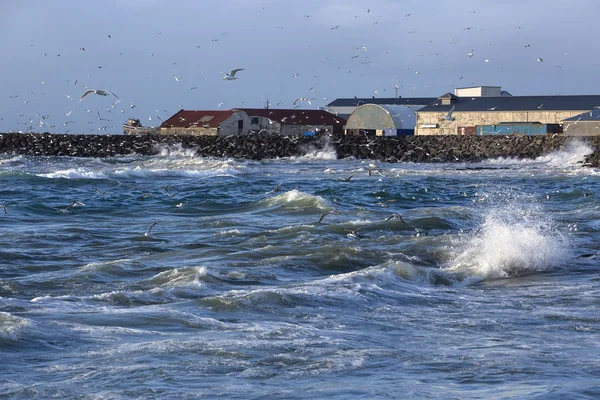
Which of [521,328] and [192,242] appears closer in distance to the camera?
[521,328]

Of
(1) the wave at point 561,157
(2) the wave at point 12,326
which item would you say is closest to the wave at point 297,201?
(2) the wave at point 12,326

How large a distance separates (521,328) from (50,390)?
4.62m

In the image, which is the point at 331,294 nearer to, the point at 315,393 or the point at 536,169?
the point at 315,393

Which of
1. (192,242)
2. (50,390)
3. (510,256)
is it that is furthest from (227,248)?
(50,390)

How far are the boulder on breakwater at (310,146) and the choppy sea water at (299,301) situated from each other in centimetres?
2536

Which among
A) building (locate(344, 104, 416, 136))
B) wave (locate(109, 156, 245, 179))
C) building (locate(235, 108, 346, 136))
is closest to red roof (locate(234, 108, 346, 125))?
building (locate(235, 108, 346, 136))

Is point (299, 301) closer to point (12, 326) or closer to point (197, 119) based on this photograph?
point (12, 326)

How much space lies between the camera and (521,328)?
31.6 ft

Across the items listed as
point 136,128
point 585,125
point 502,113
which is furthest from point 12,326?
point 136,128

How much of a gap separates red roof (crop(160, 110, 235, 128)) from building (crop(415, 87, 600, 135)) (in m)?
15.9

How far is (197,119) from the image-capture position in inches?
3127

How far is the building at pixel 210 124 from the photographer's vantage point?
Answer: 3004 inches

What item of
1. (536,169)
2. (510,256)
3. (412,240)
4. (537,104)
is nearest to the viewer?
(510,256)

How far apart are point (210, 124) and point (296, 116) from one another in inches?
277
